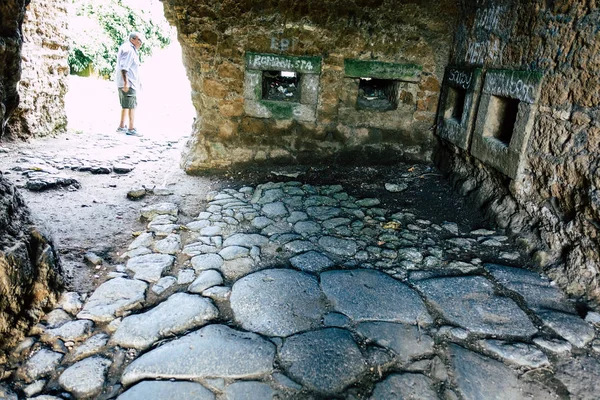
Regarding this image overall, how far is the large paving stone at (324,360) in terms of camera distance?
5.16 ft

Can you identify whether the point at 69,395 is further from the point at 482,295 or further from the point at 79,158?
the point at 79,158

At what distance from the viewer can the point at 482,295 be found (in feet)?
7.20

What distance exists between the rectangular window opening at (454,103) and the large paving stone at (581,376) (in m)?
2.75

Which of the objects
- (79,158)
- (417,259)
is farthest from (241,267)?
(79,158)

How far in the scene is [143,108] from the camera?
886cm

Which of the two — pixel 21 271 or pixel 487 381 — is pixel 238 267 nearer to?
pixel 21 271

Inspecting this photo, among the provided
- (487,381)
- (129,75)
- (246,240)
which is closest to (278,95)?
(246,240)

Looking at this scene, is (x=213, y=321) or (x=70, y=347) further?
(x=213, y=321)

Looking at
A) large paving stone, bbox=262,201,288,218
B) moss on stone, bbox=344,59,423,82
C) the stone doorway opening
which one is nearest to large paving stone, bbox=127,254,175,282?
large paving stone, bbox=262,201,288,218

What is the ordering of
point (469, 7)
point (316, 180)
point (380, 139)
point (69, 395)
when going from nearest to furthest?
point (69, 395), point (469, 7), point (316, 180), point (380, 139)

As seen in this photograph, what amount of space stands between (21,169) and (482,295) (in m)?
4.76

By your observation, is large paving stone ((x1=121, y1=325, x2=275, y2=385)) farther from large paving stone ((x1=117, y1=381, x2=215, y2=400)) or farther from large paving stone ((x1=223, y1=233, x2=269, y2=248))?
large paving stone ((x1=223, y1=233, x2=269, y2=248))

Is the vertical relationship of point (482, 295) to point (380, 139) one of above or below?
below

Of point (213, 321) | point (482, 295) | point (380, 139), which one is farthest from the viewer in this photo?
point (380, 139)
